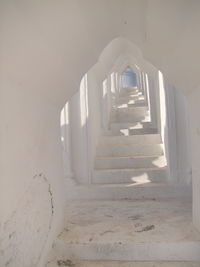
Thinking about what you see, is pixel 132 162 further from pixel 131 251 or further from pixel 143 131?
pixel 131 251

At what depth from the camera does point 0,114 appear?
1217 millimetres

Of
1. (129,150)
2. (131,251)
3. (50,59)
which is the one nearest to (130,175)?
(129,150)

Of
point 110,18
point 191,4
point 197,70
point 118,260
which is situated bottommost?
point 118,260

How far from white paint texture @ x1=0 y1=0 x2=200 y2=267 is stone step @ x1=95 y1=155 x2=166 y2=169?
6.93 feet

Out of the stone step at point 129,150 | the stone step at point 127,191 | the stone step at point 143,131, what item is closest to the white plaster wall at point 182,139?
the stone step at point 127,191

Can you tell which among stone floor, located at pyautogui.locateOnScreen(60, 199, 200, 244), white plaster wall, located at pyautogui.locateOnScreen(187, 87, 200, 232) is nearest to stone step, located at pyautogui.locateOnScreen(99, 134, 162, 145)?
stone floor, located at pyautogui.locateOnScreen(60, 199, 200, 244)

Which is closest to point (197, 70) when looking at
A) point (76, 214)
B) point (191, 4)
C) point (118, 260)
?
point (191, 4)

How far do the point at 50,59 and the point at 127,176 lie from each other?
2.69 m

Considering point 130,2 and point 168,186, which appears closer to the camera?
point 130,2

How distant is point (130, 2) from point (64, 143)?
2722 millimetres

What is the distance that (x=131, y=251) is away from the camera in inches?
73.7

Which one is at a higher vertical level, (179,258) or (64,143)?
(64,143)

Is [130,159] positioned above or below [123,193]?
above

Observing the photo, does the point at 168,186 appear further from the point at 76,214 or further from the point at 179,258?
the point at 179,258
